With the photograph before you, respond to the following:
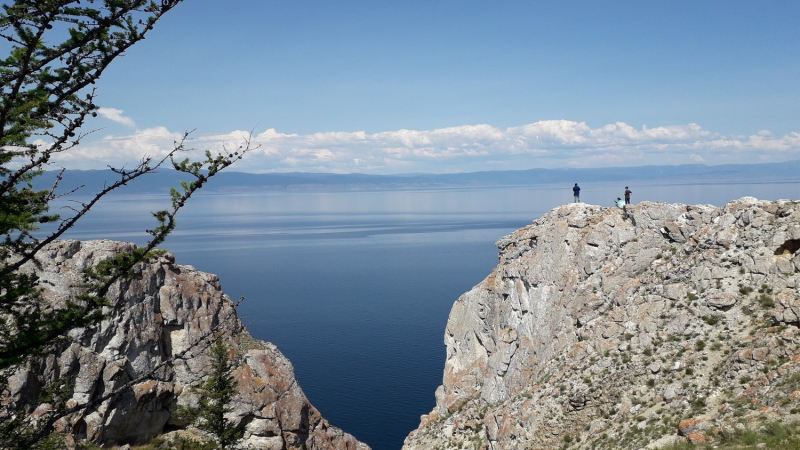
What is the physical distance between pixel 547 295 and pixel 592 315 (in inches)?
180

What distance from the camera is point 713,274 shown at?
3033 centimetres

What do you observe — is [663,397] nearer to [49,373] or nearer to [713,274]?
[713,274]

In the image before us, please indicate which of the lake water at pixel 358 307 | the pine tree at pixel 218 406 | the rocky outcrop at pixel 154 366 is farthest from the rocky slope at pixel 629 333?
the lake water at pixel 358 307

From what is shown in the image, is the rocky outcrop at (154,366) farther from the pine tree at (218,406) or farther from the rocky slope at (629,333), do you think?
the rocky slope at (629,333)

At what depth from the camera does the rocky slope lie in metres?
24.2

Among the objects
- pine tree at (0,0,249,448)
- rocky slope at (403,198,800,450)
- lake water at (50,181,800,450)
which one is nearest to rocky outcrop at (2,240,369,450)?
lake water at (50,181,800,450)

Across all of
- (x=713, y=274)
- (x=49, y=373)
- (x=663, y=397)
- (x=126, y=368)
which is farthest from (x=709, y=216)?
(x=49, y=373)

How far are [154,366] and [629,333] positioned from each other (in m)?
30.8

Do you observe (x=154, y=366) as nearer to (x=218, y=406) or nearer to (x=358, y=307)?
(x=218, y=406)

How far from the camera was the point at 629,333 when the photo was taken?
30.8m

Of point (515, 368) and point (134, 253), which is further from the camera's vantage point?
point (515, 368)

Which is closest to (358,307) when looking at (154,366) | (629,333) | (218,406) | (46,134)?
(154,366)

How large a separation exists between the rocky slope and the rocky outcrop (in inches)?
393

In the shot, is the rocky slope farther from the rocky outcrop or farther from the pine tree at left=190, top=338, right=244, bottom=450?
the pine tree at left=190, top=338, right=244, bottom=450
